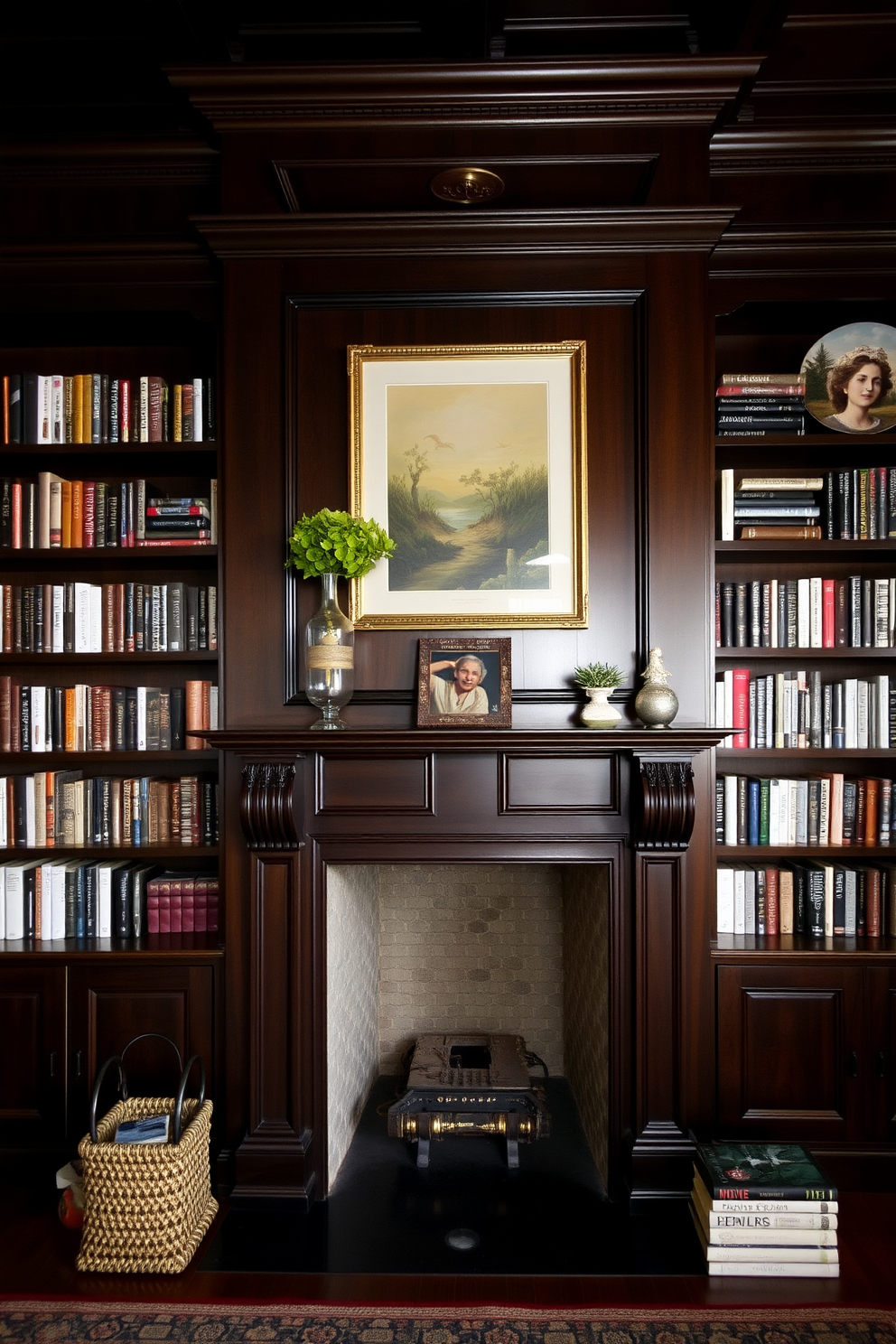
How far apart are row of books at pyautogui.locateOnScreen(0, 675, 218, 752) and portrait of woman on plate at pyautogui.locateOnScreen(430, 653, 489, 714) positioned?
2.49 ft

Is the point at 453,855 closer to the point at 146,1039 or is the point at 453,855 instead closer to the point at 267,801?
the point at 267,801

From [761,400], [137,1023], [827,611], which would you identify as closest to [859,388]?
[761,400]

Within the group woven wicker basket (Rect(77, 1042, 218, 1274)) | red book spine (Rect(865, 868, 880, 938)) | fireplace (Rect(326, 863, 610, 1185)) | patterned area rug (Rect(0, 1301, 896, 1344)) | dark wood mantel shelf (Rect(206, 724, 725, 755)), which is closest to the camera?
patterned area rug (Rect(0, 1301, 896, 1344))

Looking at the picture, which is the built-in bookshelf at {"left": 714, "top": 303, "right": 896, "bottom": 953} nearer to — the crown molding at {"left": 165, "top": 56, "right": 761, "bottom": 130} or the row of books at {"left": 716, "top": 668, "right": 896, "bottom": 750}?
the row of books at {"left": 716, "top": 668, "right": 896, "bottom": 750}

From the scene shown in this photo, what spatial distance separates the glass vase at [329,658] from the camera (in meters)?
2.48

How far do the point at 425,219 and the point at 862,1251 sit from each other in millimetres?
3085

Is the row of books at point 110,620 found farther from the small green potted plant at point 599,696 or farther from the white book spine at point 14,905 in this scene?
the small green potted plant at point 599,696

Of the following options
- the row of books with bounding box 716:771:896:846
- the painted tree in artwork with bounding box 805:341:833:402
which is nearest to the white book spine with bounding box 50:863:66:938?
the row of books with bounding box 716:771:896:846

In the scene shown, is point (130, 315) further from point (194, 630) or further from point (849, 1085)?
point (849, 1085)

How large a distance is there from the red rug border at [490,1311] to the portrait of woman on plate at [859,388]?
7.99ft

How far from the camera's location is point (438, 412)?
105 inches

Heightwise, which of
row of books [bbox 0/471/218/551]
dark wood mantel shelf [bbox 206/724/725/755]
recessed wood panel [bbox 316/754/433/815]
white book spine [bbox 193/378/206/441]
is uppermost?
white book spine [bbox 193/378/206/441]

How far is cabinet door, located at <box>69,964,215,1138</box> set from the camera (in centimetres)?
260

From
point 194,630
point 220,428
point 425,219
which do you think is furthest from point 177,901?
point 425,219
